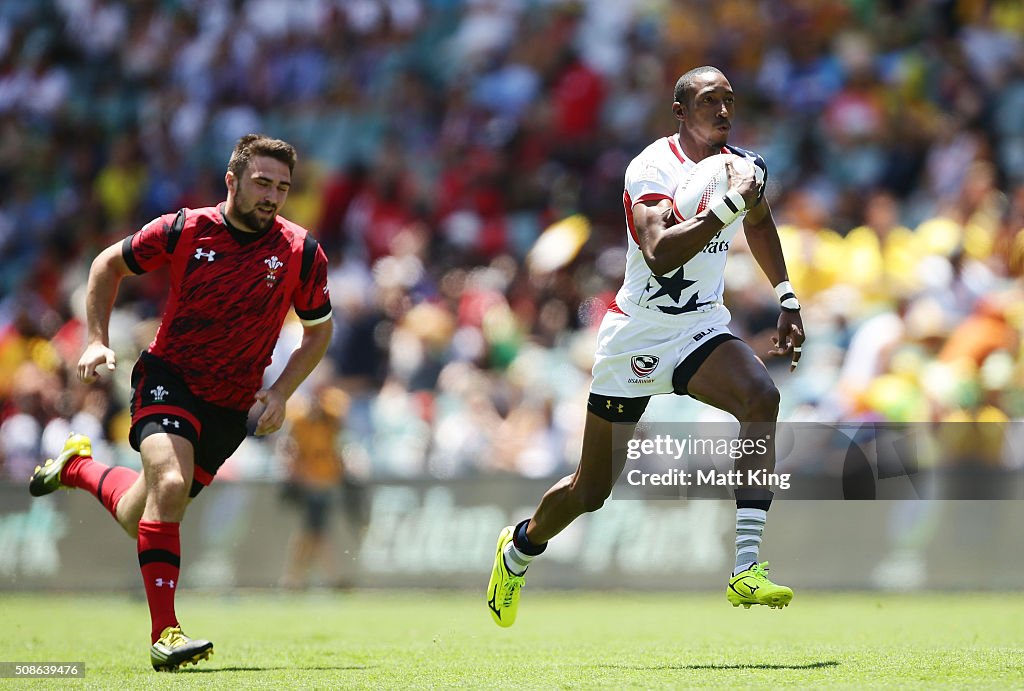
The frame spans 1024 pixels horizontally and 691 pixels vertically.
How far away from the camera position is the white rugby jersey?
732 cm

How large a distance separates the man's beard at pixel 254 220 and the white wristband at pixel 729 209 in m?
2.47

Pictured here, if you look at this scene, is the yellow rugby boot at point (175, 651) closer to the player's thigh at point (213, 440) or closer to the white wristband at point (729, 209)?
the player's thigh at point (213, 440)

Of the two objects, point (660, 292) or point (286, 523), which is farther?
point (286, 523)

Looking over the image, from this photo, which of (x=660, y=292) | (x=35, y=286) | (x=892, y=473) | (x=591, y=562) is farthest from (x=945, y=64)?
(x=35, y=286)

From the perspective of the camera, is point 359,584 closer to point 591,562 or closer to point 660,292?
point 591,562

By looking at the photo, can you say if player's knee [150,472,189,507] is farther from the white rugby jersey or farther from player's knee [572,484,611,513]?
the white rugby jersey

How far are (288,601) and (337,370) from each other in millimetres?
3161

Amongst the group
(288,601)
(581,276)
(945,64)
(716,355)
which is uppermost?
(945,64)

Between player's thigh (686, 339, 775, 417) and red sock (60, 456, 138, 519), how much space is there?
3211 millimetres

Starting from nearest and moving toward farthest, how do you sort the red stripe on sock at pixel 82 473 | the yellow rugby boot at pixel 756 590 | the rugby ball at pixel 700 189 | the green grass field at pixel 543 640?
1. the green grass field at pixel 543 640
2. the yellow rugby boot at pixel 756 590
3. the rugby ball at pixel 700 189
4. the red stripe on sock at pixel 82 473

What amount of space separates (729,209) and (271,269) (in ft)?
8.36

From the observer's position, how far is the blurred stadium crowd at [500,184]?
514 inches

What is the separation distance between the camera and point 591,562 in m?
12.5

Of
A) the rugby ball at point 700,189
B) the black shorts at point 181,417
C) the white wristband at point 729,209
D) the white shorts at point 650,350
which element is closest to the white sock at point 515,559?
the white shorts at point 650,350
